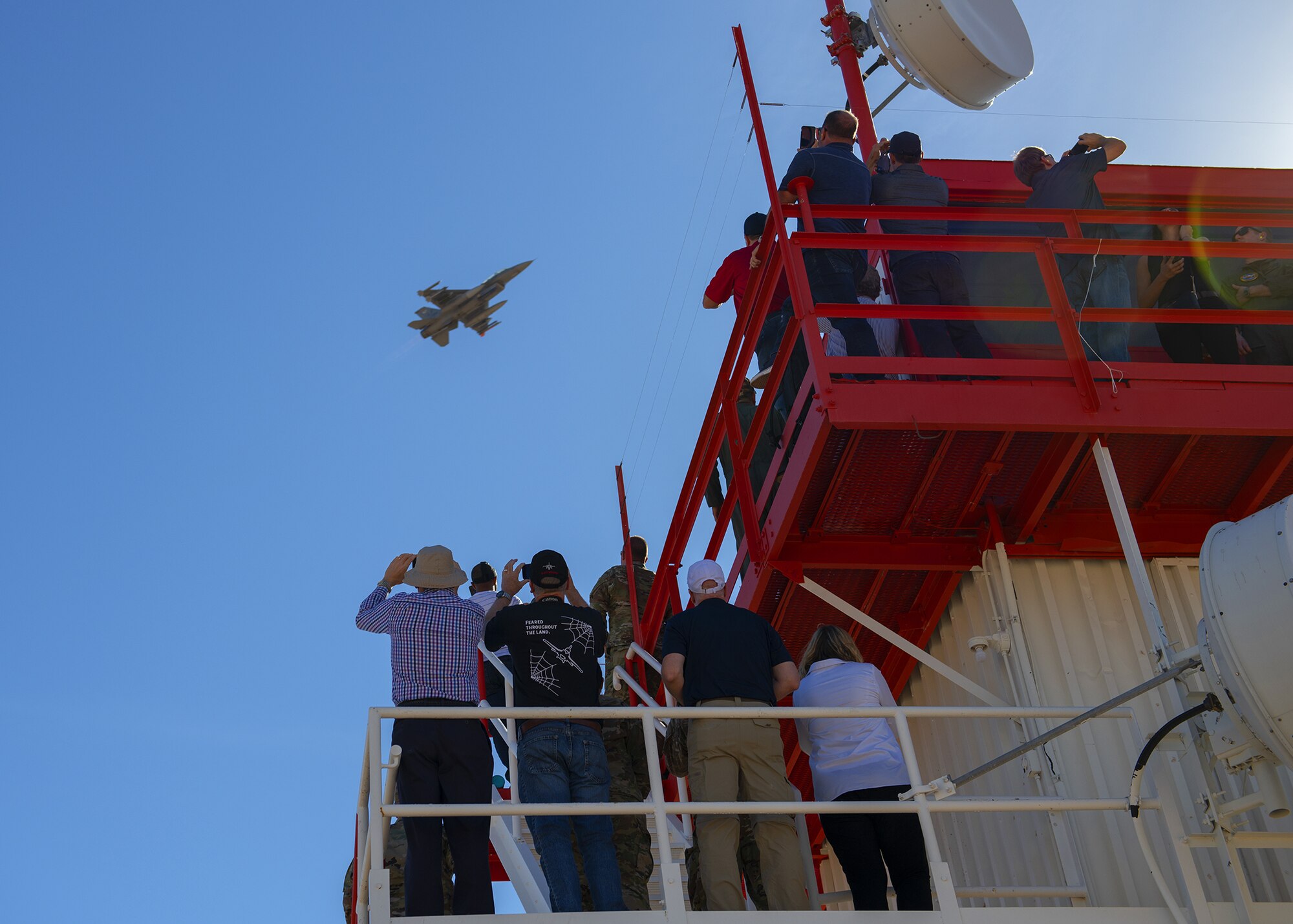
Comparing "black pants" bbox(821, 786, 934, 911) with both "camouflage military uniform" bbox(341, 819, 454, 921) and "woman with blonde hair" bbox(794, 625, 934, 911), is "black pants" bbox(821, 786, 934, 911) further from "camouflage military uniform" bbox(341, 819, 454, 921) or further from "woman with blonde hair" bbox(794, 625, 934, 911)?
"camouflage military uniform" bbox(341, 819, 454, 921)

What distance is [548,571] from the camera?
26.4 ft

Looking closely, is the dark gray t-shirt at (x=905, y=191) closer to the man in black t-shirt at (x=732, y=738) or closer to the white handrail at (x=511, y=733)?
the man in black t-shirt at (x=732, y=738)

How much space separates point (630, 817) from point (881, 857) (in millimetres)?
2475

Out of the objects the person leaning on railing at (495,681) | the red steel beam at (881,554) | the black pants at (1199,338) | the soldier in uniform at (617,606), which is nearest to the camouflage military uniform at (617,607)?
the soldier in uniform at (617,606)

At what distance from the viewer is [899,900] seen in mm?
6902

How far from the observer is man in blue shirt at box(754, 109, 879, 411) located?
8.88 meters

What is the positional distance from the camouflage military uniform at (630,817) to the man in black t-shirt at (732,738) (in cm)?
162

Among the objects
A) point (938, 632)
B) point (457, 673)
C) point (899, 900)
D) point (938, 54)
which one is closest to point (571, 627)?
point (457, 673)

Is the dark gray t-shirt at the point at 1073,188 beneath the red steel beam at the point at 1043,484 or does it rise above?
above

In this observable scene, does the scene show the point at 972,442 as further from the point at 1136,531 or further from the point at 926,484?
the point at 1136,531

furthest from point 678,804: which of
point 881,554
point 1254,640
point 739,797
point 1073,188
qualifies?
point 1073,188

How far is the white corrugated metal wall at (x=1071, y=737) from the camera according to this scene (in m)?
7.80

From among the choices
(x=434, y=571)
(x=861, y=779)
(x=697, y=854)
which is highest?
(x=434, y=571)

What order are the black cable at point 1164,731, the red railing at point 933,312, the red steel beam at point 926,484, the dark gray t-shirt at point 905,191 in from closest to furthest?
the black cable at point 1164,731, the red railing at point 933,312, the red steel beam at point 926,484, the dark gray t-shirt at point 905,191
